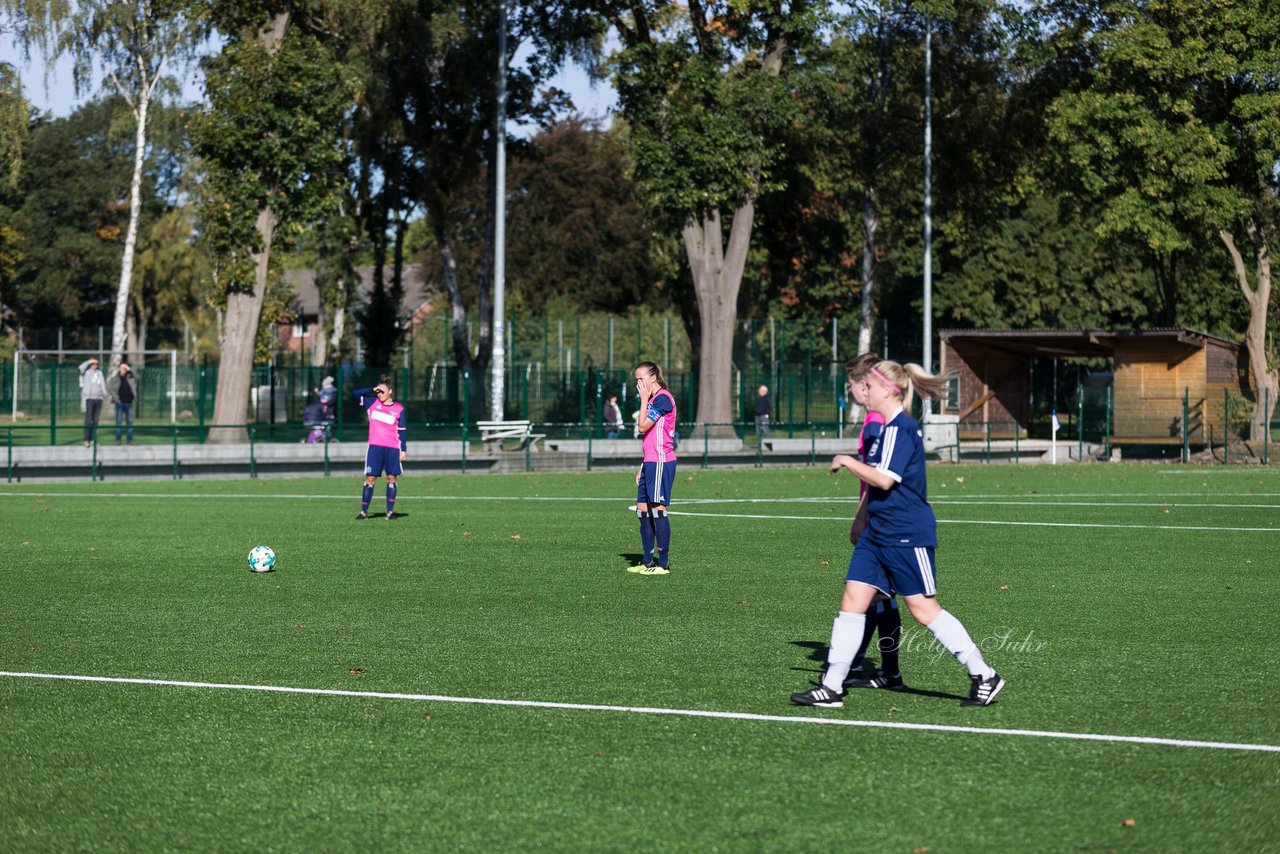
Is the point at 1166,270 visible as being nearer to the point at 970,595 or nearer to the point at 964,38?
the point at 964,38

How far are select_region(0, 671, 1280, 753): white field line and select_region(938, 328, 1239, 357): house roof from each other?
122 feet

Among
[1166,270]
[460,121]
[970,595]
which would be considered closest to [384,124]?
[460,121]

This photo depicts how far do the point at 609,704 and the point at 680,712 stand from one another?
0.42 metres

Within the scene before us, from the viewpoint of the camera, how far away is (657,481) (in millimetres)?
14461

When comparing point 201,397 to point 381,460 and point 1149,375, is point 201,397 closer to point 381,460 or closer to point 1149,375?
point 381,460

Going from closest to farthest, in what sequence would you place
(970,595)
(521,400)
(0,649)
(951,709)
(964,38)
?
(951,709), (0,649), (970,595), (521,400), (964,38)

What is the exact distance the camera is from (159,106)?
52.8 metres

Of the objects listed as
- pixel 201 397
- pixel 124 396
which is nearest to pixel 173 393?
pixel 201 397

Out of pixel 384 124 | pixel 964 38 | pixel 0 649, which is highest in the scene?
pixel 964 38

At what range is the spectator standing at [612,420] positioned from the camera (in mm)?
41250

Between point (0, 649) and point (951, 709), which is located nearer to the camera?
point (951, 709)

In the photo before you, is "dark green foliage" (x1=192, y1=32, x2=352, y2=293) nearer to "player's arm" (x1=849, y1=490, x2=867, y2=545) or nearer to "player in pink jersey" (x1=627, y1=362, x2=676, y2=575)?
"player in pink jersey" (x1=627, y1=362, x2=676, y2=575)

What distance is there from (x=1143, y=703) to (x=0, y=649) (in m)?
6.92

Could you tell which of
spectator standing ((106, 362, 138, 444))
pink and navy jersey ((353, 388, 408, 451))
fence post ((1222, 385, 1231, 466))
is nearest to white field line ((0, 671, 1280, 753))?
pink and navy jersey ((353, 388, 408, 451))
